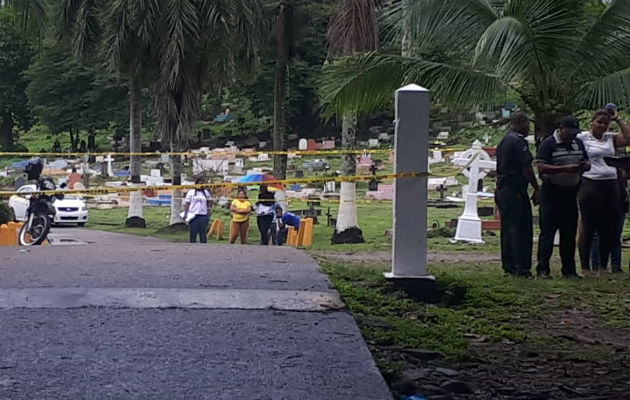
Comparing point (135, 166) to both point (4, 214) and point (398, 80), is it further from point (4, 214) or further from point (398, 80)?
point (398, 80)

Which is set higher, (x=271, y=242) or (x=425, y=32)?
(x=425, y=32)

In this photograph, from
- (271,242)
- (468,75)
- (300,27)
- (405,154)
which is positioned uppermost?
(300,27)

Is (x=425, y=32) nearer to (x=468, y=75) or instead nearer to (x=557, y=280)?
(x=468, y=75)

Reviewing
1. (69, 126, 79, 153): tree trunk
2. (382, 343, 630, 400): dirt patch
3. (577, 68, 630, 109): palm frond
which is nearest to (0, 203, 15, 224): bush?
(577, 68, 630, 109): palm frond

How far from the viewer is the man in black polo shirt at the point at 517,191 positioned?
9.20m

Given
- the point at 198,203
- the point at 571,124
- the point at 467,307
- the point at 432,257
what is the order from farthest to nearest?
the point at 198,203 < the point at 432,257 < the point at 571,124 < the point at 467,307

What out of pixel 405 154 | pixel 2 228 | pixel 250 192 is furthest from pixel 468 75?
pixel 250 192

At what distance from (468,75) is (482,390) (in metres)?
7.26

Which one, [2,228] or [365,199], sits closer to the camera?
[2,228]

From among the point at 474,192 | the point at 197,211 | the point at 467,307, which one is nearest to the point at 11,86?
the point at 197,211

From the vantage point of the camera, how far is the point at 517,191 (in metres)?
9.23

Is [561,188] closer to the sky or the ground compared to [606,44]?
closer to the ground

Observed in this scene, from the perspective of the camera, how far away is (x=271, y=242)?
57.5ft

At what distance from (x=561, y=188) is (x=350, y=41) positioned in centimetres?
1015
